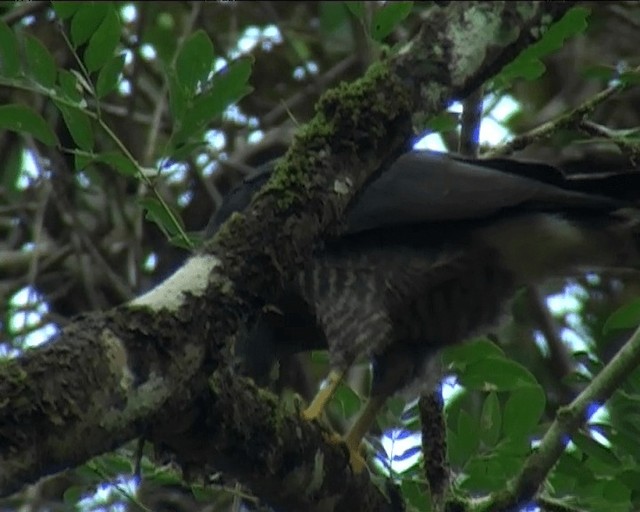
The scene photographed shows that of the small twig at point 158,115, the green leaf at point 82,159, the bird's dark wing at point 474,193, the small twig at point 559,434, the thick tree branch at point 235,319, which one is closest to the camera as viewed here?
the thick tree branch at point 235,319

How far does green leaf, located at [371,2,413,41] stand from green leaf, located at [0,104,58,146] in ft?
3.06

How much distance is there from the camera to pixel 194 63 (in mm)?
3408

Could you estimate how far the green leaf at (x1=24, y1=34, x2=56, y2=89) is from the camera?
10.9ft

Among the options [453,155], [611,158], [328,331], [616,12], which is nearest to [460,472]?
[328,331]

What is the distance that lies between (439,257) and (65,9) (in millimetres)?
1438

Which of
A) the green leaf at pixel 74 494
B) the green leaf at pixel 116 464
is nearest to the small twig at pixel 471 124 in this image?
the green leaf at pixel 116 464

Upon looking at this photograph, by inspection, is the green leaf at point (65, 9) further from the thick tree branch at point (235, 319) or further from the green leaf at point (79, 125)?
the thick tree branch at point (235, 319)

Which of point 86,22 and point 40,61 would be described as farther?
point 86,22

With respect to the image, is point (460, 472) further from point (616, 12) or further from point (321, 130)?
point (616, 12)

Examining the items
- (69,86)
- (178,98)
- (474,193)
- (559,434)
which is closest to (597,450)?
(559,434)

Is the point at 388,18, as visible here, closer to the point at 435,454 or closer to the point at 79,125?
the point at 79,125

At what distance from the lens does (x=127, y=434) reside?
8.10ft

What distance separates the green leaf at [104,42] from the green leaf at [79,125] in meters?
0.13

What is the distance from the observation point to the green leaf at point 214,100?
3404 mm
